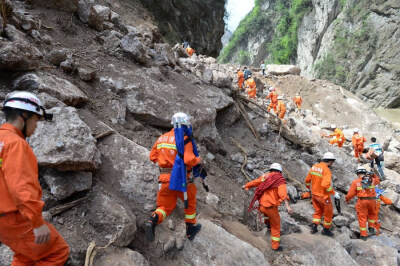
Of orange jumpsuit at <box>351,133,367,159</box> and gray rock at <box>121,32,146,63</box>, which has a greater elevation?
gray rock at <box>121,32,146,63</box>

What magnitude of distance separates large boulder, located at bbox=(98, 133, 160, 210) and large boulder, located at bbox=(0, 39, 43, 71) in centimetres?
154

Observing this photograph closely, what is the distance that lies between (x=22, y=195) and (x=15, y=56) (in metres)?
2.76

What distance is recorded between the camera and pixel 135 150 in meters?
4.12

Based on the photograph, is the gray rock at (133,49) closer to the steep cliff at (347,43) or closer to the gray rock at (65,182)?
the gray rock at (65,182)

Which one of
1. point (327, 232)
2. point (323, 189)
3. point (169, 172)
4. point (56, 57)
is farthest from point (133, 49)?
point (327, 232)

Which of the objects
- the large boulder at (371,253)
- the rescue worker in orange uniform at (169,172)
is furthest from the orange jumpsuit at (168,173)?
the large boulder at (371,253)

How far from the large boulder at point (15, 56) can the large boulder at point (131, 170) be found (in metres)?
1.54

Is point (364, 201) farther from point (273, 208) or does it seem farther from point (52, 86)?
point (52, 86)

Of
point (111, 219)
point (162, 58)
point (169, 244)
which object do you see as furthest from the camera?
point (162, 58)

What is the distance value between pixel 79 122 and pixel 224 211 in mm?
2696

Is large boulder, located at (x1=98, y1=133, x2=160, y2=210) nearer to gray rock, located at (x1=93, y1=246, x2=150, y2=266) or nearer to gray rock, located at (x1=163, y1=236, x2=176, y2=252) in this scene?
gray rock, located at (x1=163, y1=236, x2=176, y2=252)

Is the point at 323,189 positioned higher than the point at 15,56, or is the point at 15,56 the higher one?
the point at 15,56

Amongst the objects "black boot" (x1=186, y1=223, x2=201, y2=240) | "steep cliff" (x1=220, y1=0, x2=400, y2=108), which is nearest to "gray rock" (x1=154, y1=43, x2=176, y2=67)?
"black boot" (x1=186, y1=223, x2=201, y2=240)

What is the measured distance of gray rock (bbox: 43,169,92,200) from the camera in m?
2.87
